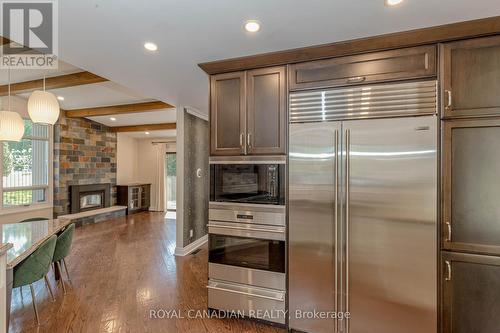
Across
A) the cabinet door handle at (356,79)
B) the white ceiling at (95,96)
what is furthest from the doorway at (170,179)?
the cabinet door handle at (356,79)

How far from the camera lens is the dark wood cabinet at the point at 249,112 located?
7.55ft

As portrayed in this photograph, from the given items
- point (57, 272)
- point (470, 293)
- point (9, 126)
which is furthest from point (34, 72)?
point (470, 293)

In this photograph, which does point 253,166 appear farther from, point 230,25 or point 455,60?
point 455,60

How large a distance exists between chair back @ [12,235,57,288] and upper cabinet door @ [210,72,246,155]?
1.87 m

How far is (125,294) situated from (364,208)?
2.81m

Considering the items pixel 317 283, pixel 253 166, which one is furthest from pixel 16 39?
pixel 317 283

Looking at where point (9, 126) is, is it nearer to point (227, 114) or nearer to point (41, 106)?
point (41, 106)

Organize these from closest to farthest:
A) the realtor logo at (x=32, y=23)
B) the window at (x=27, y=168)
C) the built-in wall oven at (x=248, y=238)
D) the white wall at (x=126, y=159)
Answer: the realtor logo at (x=32, y=23), the built-in wall oven at (x=248, y=238), the window at (x=27, y=168), the white wall at (x=126, y=159)

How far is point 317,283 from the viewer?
2.17m

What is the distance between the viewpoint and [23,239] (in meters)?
2.58

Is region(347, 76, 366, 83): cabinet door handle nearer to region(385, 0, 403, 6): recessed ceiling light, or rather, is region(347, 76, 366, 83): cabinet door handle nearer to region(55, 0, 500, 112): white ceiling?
region(55, 0, 500, 112): white ceiling

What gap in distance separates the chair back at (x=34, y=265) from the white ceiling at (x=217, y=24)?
1.83m

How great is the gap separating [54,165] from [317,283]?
22.3ft

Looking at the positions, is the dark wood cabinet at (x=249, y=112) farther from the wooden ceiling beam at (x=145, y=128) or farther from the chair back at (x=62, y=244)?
the wooden ceiling beam at (x=145, y=128)
